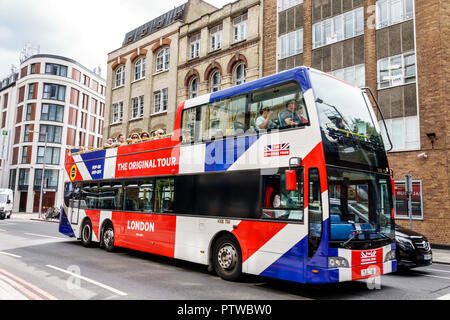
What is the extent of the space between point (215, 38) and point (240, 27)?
7.88ft

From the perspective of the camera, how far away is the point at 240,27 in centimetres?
2667

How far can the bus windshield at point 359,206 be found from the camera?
649 cm

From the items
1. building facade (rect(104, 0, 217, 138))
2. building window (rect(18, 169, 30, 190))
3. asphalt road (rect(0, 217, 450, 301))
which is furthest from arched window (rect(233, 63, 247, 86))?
building window (rect(18, 169, 30, 190))

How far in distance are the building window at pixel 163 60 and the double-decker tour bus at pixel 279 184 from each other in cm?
Result: 2250

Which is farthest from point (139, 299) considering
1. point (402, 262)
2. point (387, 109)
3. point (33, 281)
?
point (387, 109)

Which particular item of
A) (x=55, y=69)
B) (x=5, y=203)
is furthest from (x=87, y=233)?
(x=55, y=69)

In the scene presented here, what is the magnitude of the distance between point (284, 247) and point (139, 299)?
2695mm

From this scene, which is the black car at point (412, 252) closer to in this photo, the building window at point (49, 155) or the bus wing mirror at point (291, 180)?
the bus wing mirror at point (291, 180)

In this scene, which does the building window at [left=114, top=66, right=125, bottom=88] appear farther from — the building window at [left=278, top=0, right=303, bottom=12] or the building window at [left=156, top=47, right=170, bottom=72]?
the building window at [left=278, top=0, right=303, bottom=12]

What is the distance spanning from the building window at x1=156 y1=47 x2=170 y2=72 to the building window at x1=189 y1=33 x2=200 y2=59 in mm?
2504

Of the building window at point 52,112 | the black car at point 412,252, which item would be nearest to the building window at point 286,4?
the black car at point 412,252

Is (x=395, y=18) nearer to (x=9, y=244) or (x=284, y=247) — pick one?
(x=284, y=247)

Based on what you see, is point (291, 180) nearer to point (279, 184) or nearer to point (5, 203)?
point (279, 184)
